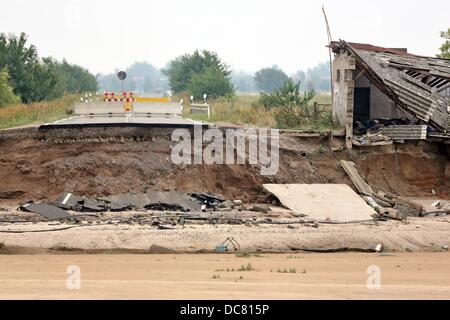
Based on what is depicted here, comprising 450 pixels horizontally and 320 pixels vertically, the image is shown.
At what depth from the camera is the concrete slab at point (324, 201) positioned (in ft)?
90.1

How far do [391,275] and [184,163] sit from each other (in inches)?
424

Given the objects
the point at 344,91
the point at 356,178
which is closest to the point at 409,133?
the point at 344,91

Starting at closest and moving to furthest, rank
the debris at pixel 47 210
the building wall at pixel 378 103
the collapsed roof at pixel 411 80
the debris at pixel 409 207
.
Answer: the debris at pixel 47 210 → the debris at pixel 409 207 → the collapsed roof at pixel 411 80 → the building wall at pixel 378 103

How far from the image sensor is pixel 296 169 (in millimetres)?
30453

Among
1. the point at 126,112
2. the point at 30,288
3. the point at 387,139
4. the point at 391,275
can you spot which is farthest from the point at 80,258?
the point at 126,112

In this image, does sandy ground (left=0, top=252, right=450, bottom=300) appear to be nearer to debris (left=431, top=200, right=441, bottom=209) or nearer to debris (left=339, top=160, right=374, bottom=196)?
debris (left=431, top=200, right=441, bottom=209)

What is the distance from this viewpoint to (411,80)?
34.3 metres

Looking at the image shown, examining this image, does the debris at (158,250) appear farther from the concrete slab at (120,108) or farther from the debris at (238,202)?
the concrete slab at (120,108)

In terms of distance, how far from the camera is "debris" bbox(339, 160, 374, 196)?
29875mm

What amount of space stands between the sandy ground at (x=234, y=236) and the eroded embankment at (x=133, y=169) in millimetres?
3952

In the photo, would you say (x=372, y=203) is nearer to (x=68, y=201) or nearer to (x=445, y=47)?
(x=68, y=201)

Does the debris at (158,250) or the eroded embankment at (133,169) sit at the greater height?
the eroded embankment at (133,169)

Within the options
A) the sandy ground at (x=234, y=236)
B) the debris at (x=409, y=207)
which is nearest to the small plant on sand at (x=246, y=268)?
the sandy ground at (x=234, y=236)
